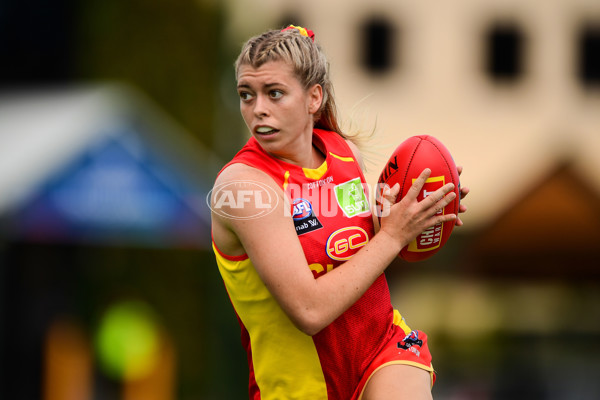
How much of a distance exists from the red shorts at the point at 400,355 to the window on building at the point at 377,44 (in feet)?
36.9

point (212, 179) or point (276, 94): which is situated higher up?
point (276, 94)

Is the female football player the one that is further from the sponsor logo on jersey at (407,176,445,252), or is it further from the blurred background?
the blurred background

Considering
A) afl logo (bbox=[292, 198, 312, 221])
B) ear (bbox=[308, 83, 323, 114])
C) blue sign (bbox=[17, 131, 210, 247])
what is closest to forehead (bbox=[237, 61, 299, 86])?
ear (bbox=[308, 83, 323, 114])

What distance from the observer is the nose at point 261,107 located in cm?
295

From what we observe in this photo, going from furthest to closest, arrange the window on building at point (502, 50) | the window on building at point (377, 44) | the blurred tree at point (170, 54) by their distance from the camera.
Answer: the window on building at point (502, 50) < the window on building at point (377, 44) < the blurred tree at point (170, 54)

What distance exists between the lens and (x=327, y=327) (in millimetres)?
3074

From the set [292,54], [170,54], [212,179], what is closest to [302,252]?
[292,54]

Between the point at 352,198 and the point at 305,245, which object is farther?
the point at 352,198

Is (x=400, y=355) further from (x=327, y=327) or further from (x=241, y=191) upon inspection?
(x=241, y=191)

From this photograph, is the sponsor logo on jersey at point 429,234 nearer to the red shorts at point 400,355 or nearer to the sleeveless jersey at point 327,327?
the sleeveless jersey at point 327,327

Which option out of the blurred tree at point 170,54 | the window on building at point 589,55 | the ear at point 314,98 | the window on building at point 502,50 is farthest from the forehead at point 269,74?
the window on building at point 589,55

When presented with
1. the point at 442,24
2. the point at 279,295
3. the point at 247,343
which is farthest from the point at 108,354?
the point at 442,24

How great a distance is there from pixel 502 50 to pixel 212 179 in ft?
23.2

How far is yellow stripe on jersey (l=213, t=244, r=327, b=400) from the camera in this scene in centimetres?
307
